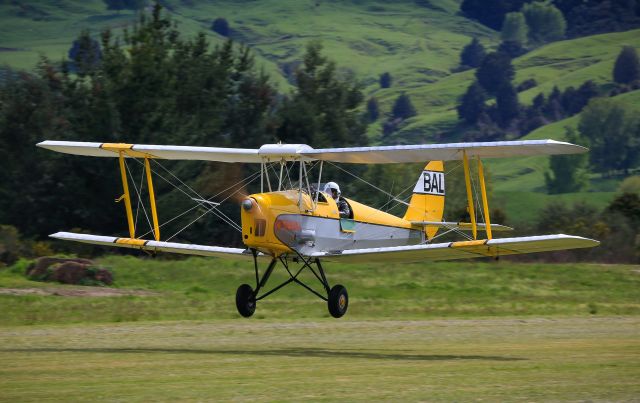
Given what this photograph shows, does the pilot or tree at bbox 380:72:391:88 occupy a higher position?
the pilot

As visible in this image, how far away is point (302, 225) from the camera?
19.1 meters

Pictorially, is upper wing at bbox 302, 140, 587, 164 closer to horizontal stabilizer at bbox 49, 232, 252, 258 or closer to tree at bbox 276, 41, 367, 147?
horizontal stabilizer at bbox 49, 232, 252, 258

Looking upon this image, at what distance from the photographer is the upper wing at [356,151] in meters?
17.8

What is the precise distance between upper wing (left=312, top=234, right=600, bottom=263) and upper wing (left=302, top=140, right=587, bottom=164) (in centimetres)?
154

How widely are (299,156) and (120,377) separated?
20.2 feet

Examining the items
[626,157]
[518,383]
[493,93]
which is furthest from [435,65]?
[518,383]

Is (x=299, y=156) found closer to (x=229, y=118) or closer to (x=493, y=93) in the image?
(x=229, y=118)

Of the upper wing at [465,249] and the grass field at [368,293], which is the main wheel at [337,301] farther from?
the grass field at [368,293]

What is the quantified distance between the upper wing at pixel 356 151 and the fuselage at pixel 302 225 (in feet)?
2.56

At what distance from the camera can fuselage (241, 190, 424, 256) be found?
1845 cm

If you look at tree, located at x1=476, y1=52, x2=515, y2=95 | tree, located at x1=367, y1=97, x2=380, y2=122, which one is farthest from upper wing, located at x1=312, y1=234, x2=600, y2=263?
tree, located at x1=476, y1=52, x2=515, y2=95

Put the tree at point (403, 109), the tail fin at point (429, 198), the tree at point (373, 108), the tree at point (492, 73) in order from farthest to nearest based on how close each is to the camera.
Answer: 1. the tree at point (492, 73)
2. the tree at point (373, 108)
3. the tree at point (403, 109)
4. the tail fin at point (429, 198)

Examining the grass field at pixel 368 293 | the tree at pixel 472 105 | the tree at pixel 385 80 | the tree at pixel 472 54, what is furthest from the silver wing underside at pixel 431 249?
the tree at pixel 472 54

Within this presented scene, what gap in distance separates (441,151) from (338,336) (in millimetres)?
4455
